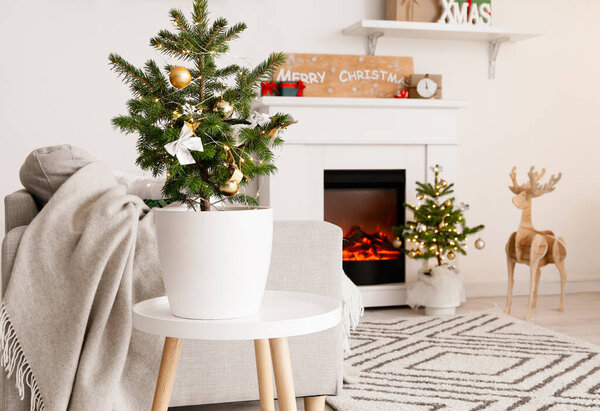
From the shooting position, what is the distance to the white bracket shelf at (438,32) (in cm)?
424

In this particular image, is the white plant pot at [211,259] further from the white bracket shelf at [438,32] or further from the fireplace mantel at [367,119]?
the white bracket shelf at [438,32]

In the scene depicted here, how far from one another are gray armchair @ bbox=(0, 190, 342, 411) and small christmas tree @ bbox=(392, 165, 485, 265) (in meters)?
1.86

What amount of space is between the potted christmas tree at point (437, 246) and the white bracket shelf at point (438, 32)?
99cm

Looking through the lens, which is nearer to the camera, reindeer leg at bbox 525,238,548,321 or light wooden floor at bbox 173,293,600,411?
light wooden floor at bbox 173,293,600,411

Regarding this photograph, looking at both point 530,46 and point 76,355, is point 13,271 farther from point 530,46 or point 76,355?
point 530,46

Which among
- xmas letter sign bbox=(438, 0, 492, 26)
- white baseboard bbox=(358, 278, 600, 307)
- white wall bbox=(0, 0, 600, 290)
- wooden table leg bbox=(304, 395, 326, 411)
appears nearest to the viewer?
wooden table leg bbox=(304, 395, 326, 411)

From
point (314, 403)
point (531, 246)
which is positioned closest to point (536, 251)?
point (531, 246)

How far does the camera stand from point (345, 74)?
4.32 metres

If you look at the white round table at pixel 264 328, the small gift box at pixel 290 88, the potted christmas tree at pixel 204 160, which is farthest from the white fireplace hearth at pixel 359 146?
the potted christmas tree at pixel 204 160

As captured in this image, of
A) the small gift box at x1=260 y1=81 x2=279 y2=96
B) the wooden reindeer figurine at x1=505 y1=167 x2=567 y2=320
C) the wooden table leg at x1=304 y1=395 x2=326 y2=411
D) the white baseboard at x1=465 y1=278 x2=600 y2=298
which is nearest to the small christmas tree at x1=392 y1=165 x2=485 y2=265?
the wooden reindeer figurine at x1=505 y1=167 x2=567 y2=320

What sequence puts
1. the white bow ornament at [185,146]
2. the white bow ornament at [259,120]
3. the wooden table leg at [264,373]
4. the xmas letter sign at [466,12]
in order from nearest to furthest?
the white bow ornament at [185,146]
the white bow ornament at [259,120]
the wooden table leg at [264,373]
the xmas letter sign at [466,12]

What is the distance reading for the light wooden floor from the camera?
3611 mm

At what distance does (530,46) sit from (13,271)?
12.7ft

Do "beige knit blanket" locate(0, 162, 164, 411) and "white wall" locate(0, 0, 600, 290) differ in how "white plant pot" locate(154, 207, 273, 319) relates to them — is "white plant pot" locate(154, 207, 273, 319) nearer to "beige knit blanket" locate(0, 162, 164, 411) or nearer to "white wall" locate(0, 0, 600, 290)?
"beige knit blanket" locate(0, 162, 164, 411)
